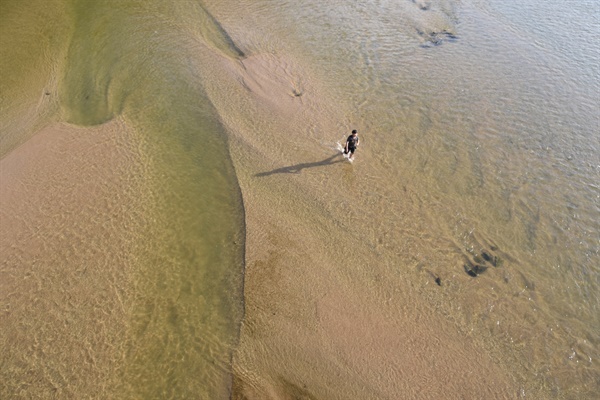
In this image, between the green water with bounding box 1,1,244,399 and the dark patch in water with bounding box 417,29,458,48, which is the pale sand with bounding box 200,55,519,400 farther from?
the dark patch in water with bounding box 417,29,458,48

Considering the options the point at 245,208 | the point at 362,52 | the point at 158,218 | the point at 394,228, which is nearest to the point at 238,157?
the point at 245,208

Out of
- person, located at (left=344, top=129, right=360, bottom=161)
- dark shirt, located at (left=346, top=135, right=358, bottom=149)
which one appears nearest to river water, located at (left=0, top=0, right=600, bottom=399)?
person, located at (left=344, top=129, right=360, bottom=161)

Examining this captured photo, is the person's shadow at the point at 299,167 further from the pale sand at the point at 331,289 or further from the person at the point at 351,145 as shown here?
the person at the point at 351,145

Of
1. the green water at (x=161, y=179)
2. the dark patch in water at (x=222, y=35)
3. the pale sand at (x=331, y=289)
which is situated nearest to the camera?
the pale sand at (x=331, y=289)

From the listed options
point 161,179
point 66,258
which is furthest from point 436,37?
point 66,258

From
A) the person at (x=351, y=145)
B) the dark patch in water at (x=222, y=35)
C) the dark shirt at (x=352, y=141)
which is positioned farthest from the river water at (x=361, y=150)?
the dark shirt at (x=352, y=141)

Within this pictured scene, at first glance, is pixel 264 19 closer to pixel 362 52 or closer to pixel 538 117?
pixel 362 52
